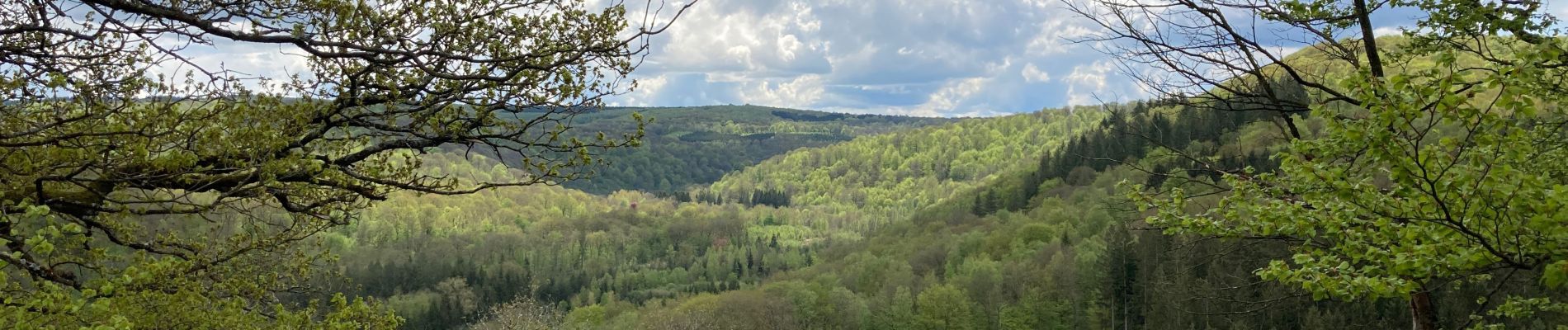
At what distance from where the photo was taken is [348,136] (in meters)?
6.49

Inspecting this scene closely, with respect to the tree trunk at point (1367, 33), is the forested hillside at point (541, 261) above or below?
below

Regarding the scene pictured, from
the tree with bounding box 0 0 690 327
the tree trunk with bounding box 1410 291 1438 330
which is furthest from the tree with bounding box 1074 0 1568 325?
the tree with bounding box 0 0 690 327

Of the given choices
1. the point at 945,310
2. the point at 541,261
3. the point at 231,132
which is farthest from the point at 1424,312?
the point at 541,261

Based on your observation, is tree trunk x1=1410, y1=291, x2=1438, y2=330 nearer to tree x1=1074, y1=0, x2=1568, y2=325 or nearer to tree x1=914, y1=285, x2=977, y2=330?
tree x1=1074, y1=0, x2=1568, y2=325

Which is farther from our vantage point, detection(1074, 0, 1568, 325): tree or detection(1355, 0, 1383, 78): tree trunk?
detection(1355, 0, 1383, 78): tree trunk

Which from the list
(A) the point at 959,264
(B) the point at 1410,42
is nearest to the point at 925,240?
(A) the point at 959,264

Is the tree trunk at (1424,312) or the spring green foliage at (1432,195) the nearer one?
the spring green foliage at (1432,195)

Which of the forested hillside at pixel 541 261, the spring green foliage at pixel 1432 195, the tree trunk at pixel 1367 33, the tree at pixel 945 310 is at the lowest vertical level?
the forested hillside at pixel 541 261

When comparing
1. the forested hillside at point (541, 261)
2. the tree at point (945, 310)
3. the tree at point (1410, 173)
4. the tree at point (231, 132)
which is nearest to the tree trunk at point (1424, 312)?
the tree at point (1410, 173)

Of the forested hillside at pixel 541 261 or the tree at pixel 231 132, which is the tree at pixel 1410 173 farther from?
the forested hillside at pixel 541 261

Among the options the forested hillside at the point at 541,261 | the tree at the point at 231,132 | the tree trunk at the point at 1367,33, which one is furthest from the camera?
the forested hillside at the point at 541,261

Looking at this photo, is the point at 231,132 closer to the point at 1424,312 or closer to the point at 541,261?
the point at 1424,312

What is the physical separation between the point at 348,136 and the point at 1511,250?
8.26 meters

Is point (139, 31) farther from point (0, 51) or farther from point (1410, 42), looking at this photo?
point (1410, 42)
